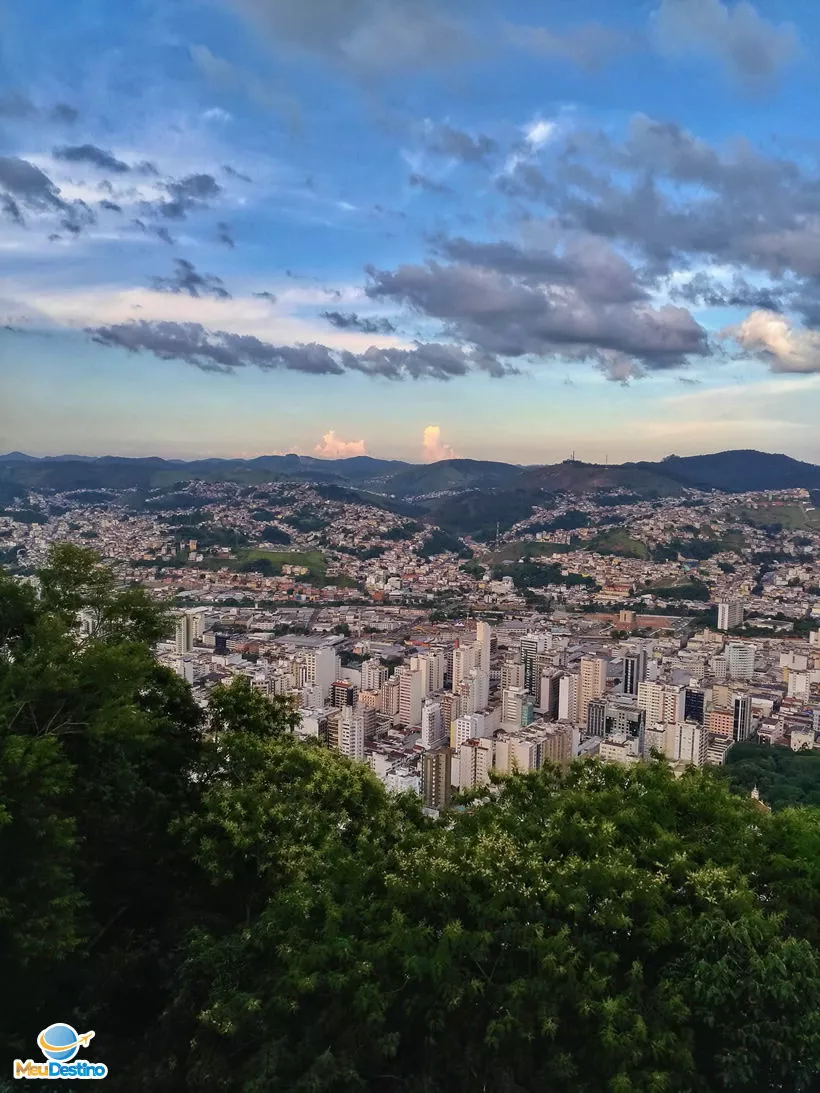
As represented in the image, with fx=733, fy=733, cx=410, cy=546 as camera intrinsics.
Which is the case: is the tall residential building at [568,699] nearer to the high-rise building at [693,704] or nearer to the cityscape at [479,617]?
the cityscape at [479,617]

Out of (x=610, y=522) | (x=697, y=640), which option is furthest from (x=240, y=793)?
(x=610, y=522)

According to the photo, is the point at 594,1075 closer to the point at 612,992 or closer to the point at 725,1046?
the point at 612,992

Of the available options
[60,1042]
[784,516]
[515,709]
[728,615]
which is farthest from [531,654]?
[784,516]

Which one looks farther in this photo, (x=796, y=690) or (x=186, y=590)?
(x=186, y=590)

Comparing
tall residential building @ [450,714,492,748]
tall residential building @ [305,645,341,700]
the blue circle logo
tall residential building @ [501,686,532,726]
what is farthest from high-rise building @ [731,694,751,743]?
the blue circle logo

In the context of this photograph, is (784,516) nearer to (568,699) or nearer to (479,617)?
(479,617)

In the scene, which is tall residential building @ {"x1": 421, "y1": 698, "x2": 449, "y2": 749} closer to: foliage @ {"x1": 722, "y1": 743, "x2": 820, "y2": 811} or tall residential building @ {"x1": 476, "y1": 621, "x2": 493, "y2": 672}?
tall residential building @ {"x1": 476, "y1": 621, "x2": 493, "y2": 672}

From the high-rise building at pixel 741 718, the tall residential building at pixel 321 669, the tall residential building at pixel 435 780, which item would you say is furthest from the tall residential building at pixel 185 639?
the high-rise building at pixel 741 718
